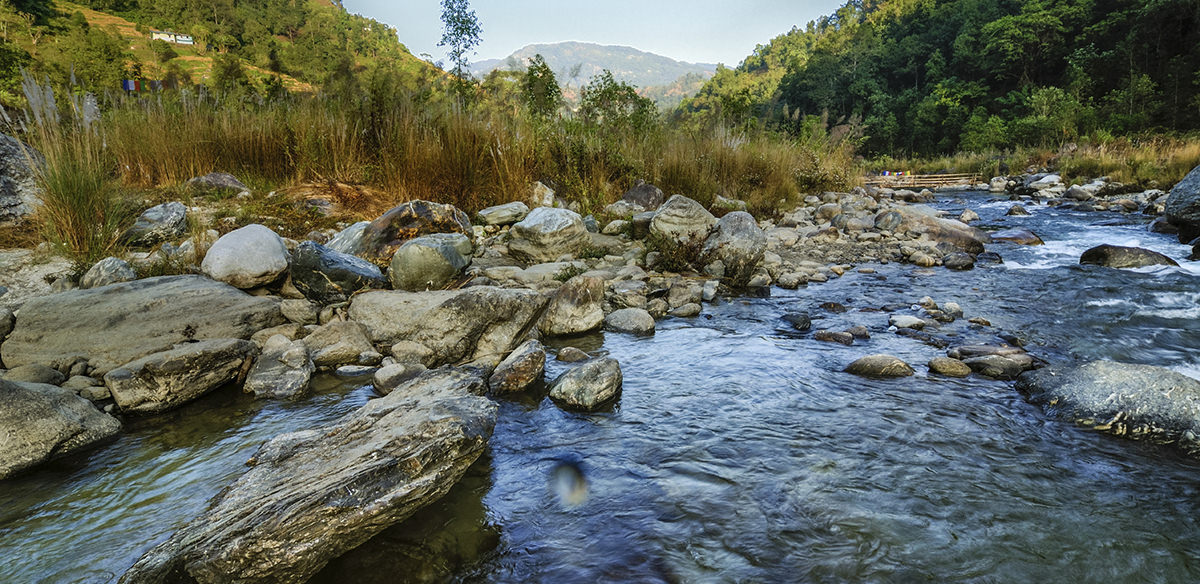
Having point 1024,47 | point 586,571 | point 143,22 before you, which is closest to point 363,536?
point 586,571

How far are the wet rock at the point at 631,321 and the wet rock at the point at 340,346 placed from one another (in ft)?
7.25

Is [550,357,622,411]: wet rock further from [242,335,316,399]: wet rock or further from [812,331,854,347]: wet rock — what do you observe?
[812,331,854,347]: wet rock

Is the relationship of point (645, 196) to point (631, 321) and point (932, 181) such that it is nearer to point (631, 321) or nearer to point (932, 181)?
point (631, 321)

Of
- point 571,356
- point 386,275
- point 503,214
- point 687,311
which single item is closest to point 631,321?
point 687,311

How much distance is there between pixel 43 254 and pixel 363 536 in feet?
19.3

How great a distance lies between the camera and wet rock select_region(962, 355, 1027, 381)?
155 inches

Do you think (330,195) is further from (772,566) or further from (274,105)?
(772,566)

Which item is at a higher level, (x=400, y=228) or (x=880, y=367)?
(x=400, y=228)

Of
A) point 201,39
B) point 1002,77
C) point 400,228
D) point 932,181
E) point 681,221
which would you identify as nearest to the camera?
point 400,228

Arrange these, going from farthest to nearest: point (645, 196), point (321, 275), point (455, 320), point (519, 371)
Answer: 1. point (645, 196)
2. point (321, 275)
3. point (455, 320)
4. point (519, 371)

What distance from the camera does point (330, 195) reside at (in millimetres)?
8078

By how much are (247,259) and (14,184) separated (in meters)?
3.91

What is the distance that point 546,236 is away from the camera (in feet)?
24.2

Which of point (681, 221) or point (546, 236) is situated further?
point (681, 221)
